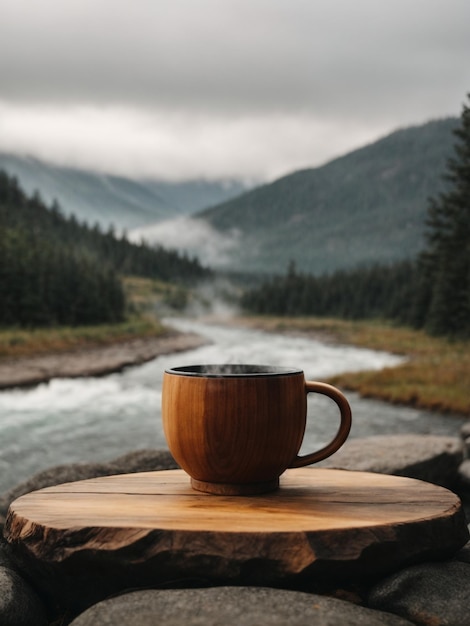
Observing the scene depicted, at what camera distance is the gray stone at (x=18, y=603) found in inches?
95.2

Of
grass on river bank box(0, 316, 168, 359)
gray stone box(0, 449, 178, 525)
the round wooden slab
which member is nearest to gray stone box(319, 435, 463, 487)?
gray stone box(0, 449, 178, 525)

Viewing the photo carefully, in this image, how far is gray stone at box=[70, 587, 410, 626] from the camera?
6.37ft

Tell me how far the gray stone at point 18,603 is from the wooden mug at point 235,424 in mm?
742

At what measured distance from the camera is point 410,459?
5.91 meters

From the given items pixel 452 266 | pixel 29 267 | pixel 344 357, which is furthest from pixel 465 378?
pixel 29 267

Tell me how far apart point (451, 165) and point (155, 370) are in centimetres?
1780

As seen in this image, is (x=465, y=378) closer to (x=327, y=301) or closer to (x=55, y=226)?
(x=327, y=301)

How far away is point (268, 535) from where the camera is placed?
2061 millimetres

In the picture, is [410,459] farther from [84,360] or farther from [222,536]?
[84,360]

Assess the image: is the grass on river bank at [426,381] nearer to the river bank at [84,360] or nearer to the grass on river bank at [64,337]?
→ the river bank at [84,360]

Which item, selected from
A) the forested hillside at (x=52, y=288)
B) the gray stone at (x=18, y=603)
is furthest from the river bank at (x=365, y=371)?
the gray stone at (x=18, y=603)

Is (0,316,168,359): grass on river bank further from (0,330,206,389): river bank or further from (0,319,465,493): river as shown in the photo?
(0,319,465,493): river

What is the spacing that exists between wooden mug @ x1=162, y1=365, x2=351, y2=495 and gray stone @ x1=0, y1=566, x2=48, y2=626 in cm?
74

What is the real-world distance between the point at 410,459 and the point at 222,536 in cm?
415
